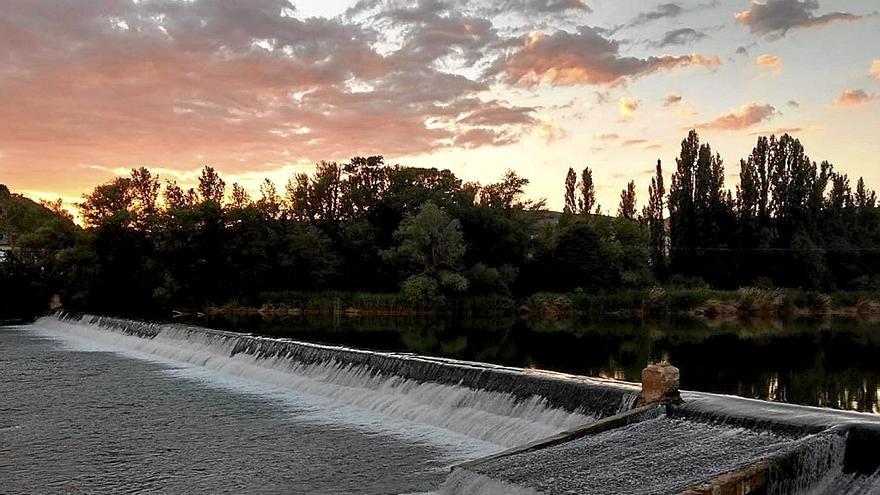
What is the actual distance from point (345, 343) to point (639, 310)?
32.8 m

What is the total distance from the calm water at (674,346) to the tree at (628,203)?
169 ft

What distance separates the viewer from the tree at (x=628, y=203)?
98062mm

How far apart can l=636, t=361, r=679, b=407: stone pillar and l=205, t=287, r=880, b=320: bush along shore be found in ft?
143

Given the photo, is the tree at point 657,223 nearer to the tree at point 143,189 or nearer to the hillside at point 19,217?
the tree at point 143,189

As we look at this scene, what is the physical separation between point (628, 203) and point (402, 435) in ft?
290

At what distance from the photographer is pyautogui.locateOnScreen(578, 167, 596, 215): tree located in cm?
9862

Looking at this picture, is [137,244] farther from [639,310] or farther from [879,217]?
[879,217]

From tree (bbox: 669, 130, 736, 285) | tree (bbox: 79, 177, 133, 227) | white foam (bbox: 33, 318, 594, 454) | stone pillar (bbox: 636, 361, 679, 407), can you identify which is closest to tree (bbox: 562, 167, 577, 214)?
tree (bbox: 669, 130, 736, 285)

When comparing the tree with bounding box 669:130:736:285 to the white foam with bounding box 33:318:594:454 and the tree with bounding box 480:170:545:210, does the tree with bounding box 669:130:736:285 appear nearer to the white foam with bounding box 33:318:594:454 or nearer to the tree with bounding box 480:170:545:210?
the tree with bounding box 480:170:545:210

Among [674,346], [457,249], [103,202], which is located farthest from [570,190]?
[674,346]

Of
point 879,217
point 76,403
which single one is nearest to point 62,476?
point 76,403

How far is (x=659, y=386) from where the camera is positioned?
12.4 meters

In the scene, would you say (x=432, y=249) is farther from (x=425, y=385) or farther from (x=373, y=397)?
(x=425, y=385)

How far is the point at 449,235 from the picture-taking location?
61.1 metres
